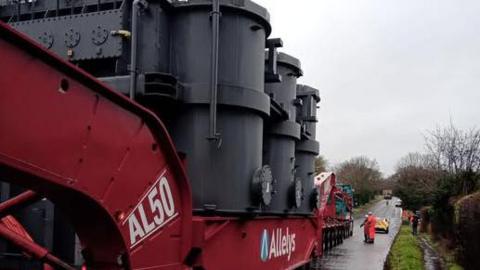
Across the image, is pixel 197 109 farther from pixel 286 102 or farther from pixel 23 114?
pixel 286 102

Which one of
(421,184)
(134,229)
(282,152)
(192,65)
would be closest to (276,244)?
(282,152)

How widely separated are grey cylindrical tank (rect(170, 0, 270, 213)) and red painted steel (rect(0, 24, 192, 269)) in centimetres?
116

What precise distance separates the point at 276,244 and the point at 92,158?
210 inches

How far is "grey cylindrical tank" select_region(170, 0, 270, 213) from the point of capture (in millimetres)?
5324

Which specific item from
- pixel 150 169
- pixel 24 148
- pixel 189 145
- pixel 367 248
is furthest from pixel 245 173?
pixel 367 248

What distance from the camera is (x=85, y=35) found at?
190 inches

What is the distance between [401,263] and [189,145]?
28.2ft

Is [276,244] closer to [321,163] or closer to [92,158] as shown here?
[92,158]

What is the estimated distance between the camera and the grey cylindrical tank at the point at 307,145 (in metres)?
10.8

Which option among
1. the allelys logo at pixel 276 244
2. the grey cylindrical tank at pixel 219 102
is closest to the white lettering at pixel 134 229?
the grey cylindrical tank at pixel 219 102

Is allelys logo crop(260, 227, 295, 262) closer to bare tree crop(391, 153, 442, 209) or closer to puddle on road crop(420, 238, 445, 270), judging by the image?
puddle on road crop(420, 238, 445, 270)

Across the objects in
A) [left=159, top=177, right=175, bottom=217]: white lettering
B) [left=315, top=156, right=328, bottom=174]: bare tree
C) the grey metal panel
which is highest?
[left=315, top=156, right=328, bottom=174]: bare tree

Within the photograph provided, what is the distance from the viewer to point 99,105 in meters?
2.93

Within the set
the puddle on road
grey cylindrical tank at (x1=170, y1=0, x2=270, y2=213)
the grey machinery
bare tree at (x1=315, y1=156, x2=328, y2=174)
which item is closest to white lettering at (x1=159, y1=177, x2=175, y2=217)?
the grey machinery
